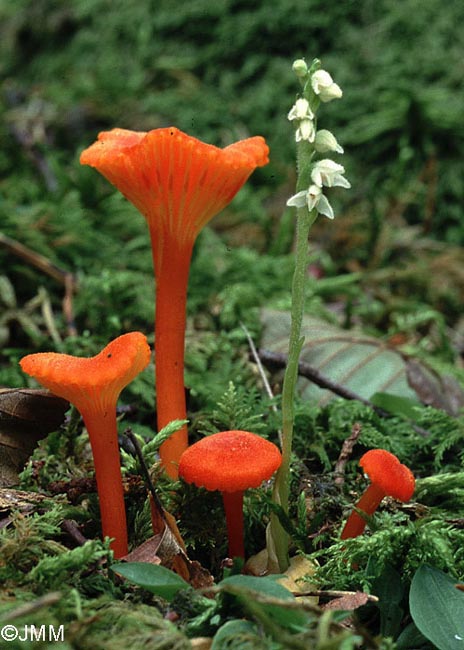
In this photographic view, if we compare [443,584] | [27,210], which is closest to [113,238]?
[27,210]

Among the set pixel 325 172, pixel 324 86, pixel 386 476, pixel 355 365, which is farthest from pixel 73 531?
pixel 355 365

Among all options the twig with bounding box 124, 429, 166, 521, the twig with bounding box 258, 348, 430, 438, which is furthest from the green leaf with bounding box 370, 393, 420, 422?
the twig with bounding box 124, 429, 166, 521

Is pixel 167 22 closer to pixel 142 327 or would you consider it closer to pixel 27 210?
pixel 27 210

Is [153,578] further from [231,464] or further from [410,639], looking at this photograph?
[410,639]

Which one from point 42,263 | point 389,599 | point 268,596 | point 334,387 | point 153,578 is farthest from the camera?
point 42,263

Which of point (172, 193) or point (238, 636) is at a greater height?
point (172, 193)

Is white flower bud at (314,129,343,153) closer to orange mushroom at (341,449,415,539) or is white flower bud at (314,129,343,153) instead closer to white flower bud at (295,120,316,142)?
white flower bud at (295,120,316,142)
